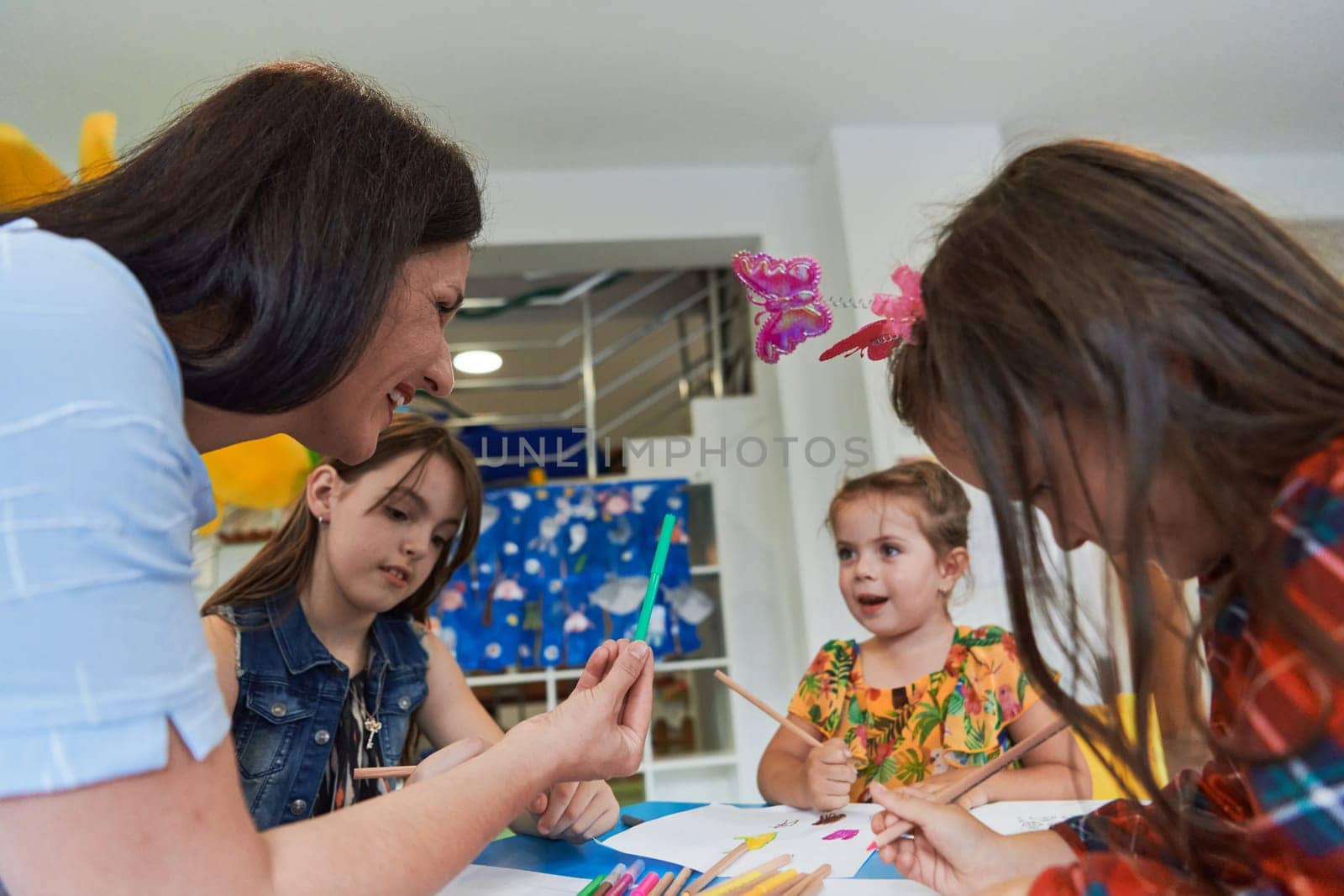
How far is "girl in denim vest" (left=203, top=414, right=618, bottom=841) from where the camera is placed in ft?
3.31

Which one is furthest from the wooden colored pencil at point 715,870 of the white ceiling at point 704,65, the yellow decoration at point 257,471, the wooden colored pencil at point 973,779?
the white ceiling at point 704,65

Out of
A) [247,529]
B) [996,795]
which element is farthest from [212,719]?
[247,529]

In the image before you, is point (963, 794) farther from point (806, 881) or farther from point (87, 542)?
point (87, 542)

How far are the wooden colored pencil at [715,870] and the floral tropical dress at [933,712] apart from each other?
0.52 meters

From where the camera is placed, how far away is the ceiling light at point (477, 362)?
338 centimetres

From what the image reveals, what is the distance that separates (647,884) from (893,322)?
47 cm

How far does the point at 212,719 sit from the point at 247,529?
8.96 ft

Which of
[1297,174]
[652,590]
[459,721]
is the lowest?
[459,721]

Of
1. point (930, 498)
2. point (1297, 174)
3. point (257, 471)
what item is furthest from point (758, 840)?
point (1297, 174)

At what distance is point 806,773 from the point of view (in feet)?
3.55

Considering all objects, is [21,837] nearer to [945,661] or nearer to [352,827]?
[352,827]

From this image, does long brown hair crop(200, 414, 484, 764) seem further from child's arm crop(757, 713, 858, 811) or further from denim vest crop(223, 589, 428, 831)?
child's arm crop(757, 713, 858, 811)

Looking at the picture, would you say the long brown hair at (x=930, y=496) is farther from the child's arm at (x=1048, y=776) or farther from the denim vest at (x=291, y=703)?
the denim vest at (x=291, y=703)

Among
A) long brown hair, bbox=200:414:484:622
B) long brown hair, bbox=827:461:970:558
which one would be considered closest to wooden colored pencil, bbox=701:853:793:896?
long brown hair, bbox=200:414:484:622
